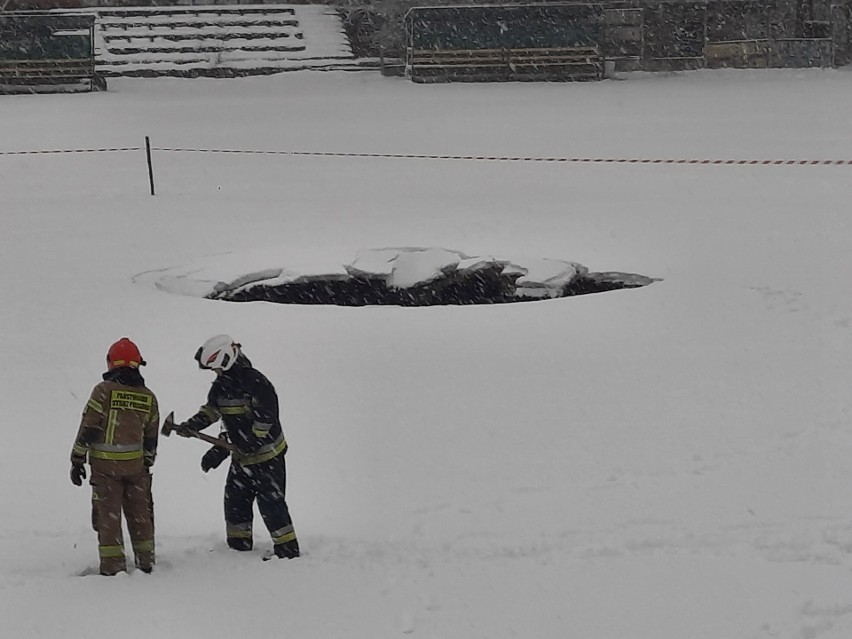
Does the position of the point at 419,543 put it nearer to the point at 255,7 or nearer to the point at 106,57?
the point at 106,57

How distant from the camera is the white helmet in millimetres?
7090

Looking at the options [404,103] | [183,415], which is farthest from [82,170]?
[183,415]

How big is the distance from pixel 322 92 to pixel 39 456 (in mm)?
20006

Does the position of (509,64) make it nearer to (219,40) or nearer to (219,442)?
(219,40)

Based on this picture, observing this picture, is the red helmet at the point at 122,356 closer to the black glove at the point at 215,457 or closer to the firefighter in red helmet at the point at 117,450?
the firefighter in red helmet at the point at 117,450

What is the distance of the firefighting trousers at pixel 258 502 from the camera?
24.2ft

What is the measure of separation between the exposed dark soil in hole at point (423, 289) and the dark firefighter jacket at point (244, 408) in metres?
6.00

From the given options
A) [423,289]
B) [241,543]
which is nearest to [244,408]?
[241,543]

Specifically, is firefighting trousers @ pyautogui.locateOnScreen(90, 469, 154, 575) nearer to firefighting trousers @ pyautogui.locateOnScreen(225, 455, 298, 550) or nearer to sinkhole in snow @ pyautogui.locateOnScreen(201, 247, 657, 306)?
firefighting trousers @ pyautogui.locateOnScreen(225, 455, 298, 550)

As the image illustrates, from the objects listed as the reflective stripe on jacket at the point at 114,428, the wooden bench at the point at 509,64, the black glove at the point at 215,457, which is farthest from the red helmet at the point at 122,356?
the wooden bench at the point at 509,64

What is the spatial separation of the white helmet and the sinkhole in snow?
6.02m

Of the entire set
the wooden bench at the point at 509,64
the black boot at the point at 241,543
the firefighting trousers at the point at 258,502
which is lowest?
the black boot at the point at 241,543

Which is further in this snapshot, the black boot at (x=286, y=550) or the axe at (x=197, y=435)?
the black boot at (x=286, y=550)

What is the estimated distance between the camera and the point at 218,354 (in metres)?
7.09
